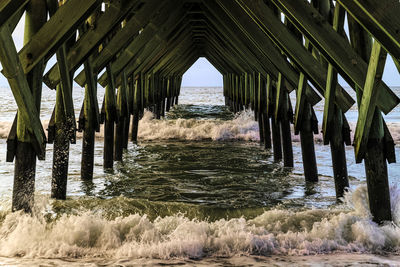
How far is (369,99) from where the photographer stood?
3521 mm

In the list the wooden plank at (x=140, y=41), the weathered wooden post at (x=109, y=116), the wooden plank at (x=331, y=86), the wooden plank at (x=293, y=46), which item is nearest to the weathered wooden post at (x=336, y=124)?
the wooden plank at (x=331, y=86)

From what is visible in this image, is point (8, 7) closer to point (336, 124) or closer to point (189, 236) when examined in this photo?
point (189, 236)

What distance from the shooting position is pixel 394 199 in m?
4.23

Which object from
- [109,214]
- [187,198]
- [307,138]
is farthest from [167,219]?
[307,138]

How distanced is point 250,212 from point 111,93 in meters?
2.77

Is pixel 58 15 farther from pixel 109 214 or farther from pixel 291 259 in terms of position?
pixel 291 259

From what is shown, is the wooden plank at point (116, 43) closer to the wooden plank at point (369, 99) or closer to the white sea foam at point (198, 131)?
the wooden plank at point (369, 99)

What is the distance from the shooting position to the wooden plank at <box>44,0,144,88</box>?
4.89 m

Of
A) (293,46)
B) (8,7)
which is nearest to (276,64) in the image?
(293,46)

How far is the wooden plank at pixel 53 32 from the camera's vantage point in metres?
3.75

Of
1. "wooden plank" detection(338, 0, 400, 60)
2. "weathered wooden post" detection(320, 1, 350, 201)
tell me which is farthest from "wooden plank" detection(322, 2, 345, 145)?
"wooden plank" detection(338, 0, 400, 60)

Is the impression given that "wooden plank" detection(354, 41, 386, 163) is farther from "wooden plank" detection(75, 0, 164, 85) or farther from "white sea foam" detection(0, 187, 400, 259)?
"wooden plank" detection(75, 0, 164, 85)

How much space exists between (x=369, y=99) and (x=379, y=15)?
3.33 ft

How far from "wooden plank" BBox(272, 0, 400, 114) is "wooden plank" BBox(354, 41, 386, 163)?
11 cm
